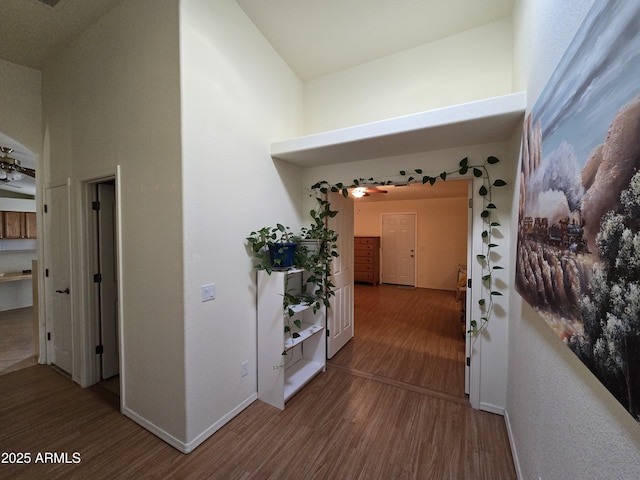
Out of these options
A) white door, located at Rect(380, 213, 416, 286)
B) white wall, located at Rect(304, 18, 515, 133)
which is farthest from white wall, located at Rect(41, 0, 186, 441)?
white door, located at Rect(380, 213, 416, 286)

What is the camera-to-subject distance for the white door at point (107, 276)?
98.6 inches

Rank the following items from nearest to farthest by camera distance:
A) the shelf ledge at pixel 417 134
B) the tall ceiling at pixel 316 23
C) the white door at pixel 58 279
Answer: the shelf ledge at pixel 417 134 < the tall ceiling at pixel 316 23 < the white door at pixel 58 279

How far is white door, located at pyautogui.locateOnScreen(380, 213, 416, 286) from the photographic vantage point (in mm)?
7180

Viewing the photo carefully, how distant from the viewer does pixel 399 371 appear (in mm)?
2754

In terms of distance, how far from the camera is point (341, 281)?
129 inches

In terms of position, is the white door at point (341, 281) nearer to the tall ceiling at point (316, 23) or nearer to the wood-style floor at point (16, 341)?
the tall ceiling at point (316, 23)

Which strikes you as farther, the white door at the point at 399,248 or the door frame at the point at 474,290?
the white door at the point at 399,248

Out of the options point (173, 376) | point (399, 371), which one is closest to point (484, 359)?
point (399, 371)

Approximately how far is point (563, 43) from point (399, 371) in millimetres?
2846

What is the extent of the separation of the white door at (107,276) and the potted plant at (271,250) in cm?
157

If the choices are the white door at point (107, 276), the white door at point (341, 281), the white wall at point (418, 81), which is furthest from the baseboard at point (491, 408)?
the white door at point (107, 276)

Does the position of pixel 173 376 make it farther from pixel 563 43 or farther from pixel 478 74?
pixel 478 74

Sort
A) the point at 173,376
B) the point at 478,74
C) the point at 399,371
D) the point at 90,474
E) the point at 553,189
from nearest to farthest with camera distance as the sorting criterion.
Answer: the point at 553,189
the point at 90,474
the point at 173,376
the point at 478,74
the point at 399,371

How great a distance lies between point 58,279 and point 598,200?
13.5ft
